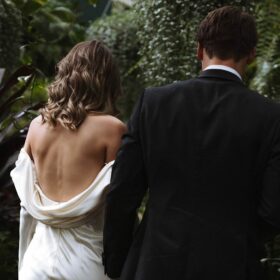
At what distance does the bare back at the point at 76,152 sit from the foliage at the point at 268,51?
100 inches

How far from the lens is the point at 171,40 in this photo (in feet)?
17.8

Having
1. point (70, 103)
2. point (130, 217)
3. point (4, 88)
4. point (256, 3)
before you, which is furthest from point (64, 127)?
point (256, 3)

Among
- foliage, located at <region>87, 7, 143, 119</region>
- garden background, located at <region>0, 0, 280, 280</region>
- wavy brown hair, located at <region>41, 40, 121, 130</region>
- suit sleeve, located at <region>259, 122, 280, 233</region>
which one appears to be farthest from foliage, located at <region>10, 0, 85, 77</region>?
suit sleeve, located at <region>259, 122, 280, 233</region>

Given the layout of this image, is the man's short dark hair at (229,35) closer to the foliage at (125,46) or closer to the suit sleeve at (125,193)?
the suit sleeve at (125,193)

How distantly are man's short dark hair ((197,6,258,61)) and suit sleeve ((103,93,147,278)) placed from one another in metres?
0.34

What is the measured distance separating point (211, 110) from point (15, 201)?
277 cm

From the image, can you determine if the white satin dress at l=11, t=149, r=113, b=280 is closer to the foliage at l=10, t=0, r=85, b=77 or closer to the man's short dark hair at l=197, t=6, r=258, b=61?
the man's short dark hair at l=197, t=6, r=258, b=61

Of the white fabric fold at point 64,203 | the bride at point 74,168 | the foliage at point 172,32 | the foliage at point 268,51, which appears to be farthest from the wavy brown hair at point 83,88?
the foliage at point 268,51

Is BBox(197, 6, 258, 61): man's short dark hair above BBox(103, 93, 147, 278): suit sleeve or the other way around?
above

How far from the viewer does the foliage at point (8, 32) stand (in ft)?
20.9

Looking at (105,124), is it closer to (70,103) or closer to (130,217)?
(70,103)

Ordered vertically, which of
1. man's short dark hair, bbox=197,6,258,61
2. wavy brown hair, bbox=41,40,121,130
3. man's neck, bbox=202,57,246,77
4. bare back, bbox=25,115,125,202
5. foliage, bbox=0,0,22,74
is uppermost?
man's short dark hair, bbox=197,6,258,61

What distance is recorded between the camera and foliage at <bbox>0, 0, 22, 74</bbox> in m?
6.36

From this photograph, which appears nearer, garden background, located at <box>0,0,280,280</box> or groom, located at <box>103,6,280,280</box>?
groom, located at <box>103,6,280,280</box>
